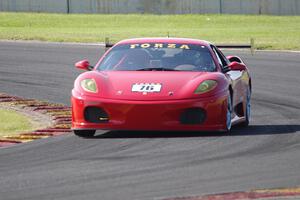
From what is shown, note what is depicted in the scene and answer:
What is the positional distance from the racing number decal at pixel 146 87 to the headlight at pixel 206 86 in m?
0.44

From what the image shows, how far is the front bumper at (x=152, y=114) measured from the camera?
11891mm

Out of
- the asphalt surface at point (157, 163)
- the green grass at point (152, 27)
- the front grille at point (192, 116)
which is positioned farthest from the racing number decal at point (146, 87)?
the green grass at point (152, 27)

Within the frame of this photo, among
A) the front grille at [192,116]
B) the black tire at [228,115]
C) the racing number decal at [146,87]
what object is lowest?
the black tire at [228,115]

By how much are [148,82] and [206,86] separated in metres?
0.66

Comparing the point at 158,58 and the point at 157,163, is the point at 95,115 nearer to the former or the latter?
the point at 158,58

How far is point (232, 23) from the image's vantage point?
47.2 meters

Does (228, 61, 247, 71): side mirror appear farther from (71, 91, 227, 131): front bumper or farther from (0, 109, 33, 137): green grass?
(0, 109, 33, 137): green grass

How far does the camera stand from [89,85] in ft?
40.6

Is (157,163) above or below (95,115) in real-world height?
above

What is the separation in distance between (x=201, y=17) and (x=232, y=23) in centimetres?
283

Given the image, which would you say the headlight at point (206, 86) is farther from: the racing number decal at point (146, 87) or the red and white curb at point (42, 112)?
the red and white curb at point (42, 112)

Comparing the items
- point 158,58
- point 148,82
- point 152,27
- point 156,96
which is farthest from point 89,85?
point 152,27

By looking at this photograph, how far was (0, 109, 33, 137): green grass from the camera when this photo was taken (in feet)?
43.5

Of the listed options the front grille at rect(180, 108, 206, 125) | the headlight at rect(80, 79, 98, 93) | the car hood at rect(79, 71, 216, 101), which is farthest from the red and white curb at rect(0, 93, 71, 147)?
the front grille at rect(180, 108, 206, 125)
